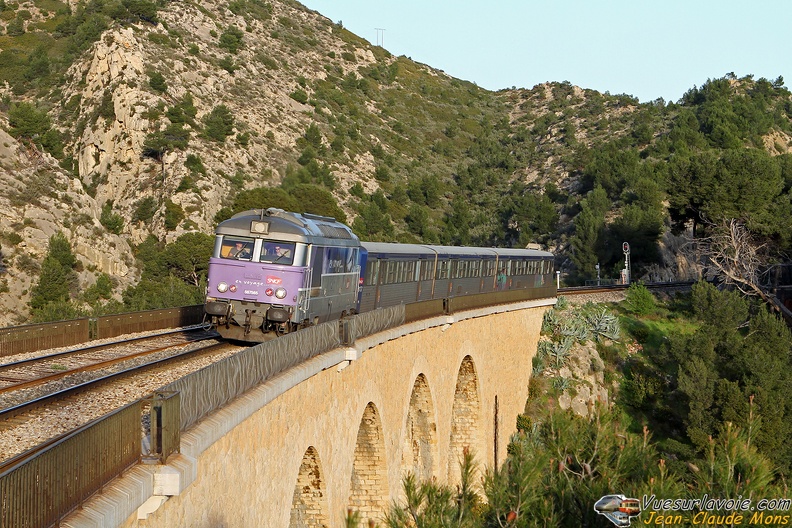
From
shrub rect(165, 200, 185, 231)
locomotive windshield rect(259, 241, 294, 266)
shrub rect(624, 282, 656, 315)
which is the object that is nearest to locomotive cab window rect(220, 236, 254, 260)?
locomotive windshield rect(259, 241, 294, 266)

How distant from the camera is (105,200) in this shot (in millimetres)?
61281

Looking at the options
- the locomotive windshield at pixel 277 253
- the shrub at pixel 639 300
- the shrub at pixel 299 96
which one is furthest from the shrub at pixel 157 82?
the locomotive windshield at pixel 277 253

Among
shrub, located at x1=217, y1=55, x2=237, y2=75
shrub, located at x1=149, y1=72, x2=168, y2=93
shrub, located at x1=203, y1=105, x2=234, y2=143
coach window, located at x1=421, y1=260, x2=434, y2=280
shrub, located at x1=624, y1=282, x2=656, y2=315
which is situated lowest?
shrub, located at x1=624, y1=282, x2=656, y2=315

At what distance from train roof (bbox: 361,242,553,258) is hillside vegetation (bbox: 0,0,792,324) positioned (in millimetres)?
14994

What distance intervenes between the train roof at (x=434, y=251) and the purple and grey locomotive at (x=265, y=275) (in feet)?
19.2

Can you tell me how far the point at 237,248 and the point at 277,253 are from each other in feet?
3.23

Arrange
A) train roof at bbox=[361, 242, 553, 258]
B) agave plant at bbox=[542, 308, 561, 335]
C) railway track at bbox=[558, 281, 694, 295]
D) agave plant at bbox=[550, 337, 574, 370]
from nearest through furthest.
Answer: train roof at bbox=[361, 242, 553, 258] → agave plant at bbox=[550, 337, 574, 370] → agave plant at bbox=[542, 308, 561, 335] → railway track at bbox=[558, 281, 694, 295]

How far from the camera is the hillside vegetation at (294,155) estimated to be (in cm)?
4928

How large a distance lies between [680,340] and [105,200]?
4126 centimetres

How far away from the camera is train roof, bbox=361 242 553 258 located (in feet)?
85.6

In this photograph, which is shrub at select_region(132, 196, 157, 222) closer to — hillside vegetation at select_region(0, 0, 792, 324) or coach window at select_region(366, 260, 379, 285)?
hillside vegetation at select_region(0, 0, 792, 324)

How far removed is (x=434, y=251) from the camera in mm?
31141

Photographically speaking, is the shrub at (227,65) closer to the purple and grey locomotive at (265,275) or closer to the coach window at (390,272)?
the coach window at (390,272)

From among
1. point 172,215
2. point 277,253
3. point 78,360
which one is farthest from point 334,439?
point 172,215
